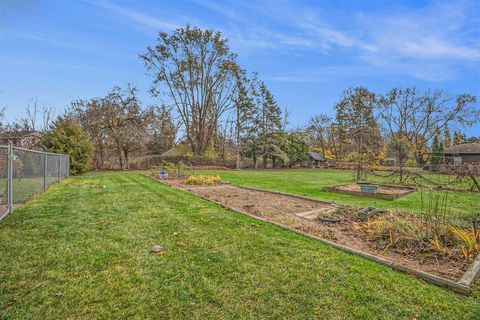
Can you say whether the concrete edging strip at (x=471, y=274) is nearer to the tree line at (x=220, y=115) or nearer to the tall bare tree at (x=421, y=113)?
the tree line at (x=220, y=115)

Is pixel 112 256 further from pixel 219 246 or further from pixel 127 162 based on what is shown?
pixel 127 162

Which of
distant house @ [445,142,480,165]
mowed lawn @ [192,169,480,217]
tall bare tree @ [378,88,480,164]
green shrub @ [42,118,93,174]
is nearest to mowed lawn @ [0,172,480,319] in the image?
mowed lawn @ [192,169,480,217]

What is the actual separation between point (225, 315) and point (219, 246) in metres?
1.44

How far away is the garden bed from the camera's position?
9.70 feet

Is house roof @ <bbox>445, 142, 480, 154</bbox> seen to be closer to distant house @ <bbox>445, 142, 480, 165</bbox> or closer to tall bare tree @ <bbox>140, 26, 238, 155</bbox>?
distant house @ <bbox>445, 142, 480, 165</bbox>

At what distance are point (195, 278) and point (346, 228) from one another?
3.03m

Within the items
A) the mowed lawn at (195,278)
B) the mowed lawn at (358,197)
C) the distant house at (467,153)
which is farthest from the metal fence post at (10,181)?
the distant house at (467,153)

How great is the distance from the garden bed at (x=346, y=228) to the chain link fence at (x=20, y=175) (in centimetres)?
477

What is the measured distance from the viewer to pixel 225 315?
6.26 feet

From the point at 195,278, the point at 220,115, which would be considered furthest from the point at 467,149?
the point at 195,278

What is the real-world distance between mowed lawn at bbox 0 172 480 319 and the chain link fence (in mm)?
1188

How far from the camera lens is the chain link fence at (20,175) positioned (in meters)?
4.80

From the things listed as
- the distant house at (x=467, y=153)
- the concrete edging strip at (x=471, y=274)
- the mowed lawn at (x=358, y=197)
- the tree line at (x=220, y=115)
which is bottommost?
the mowed lawn at (x=358, y=197)

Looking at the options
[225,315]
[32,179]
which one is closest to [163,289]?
[225,315]
